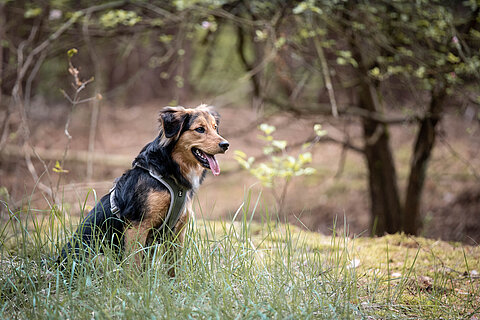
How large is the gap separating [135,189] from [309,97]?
857 centimetres

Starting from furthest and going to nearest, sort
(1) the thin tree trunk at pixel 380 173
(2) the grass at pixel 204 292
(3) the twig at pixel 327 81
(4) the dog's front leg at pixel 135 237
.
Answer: (1) the thin tree trunk at pixel 380 173 → (3) the twig at pixel 327 81 → (4) the dog's front leg at pixel 135 237 → (2) the grass at pixel 204 292

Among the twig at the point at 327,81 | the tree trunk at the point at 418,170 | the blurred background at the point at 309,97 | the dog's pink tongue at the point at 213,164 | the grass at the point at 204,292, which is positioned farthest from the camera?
the tree trunk at the point at 418,170

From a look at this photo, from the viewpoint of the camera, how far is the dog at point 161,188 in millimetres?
3314

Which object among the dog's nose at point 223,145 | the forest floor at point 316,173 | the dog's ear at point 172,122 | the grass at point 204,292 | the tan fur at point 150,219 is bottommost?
the forest floor at point 316,173

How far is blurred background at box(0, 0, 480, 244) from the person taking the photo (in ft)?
18.0

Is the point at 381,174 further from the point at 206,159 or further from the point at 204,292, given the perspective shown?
the point at 204,292

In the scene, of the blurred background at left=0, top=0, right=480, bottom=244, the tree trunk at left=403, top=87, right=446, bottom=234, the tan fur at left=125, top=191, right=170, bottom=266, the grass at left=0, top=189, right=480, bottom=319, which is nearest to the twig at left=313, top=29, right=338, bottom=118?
the blurred background at left=0, top=0, right=480, bottom=244

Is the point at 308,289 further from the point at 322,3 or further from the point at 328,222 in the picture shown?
the point at 328,222

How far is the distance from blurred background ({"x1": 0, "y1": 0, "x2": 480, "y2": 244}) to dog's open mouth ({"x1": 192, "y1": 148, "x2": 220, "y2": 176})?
0.92 ft

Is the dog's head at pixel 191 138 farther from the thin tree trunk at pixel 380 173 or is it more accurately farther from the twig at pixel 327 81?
the thin tree trunk at pixel 380 173

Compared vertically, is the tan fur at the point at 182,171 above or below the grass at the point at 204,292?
above

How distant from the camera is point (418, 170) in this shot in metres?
6.85

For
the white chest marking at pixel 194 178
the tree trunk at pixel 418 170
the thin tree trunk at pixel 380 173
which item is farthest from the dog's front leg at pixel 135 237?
the thin tree trunk at pixel 380 173

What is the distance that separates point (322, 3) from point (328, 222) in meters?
4.26
